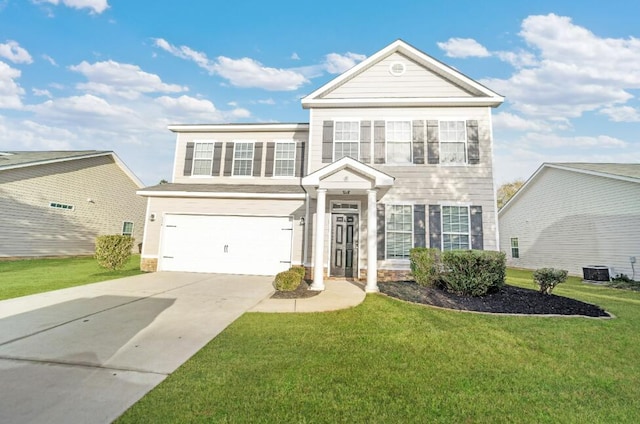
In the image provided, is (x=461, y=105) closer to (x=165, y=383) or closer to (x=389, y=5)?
(x=389, y=5)

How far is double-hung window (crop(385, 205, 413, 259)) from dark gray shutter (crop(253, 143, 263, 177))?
5.77 m

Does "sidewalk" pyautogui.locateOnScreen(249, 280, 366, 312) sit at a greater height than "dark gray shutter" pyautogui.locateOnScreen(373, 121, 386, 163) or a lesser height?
lesser

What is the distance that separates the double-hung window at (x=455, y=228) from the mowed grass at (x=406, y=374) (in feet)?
14.9

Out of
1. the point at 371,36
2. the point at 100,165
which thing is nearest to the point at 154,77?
the point at 100,165

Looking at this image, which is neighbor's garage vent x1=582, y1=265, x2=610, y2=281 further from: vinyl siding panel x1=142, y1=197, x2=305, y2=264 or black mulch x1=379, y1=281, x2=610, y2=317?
vinyl siding panel x1=142, y1=197, x2=305, y2=264

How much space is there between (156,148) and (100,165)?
150 inches

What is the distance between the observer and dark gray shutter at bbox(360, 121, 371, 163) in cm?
1042

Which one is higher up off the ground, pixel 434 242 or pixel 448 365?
pixel 434 242

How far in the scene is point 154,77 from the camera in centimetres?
1736

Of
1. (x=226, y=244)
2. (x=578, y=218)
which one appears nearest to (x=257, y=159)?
(x=226, y=244)

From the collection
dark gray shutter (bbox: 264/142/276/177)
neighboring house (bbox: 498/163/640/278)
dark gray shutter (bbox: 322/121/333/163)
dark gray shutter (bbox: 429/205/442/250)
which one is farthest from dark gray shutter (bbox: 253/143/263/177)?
neighboring house (bbox: 498/163/640/278)

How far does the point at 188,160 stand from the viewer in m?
12.5

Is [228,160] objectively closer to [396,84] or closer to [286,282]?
[286,282]

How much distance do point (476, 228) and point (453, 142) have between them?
325 centimetres
